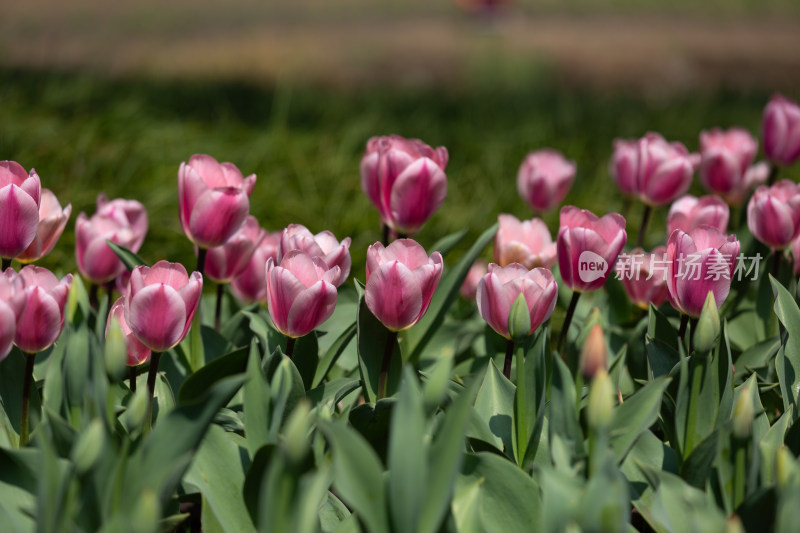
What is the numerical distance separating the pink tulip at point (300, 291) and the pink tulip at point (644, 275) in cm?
61

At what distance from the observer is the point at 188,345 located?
1.45 meters

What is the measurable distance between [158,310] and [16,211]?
30 centimetres

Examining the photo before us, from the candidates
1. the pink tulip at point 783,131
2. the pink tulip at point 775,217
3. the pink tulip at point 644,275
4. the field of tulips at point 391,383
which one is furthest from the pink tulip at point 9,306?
the pink tulip at point 783,131

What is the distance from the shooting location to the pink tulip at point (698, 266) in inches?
46.4

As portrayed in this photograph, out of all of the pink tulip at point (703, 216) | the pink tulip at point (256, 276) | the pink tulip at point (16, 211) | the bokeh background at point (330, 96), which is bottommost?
the bokeh background at point (330, 96)

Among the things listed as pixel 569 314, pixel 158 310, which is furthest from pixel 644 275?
pixel 158 310

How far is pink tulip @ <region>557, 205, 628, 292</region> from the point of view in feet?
4.16

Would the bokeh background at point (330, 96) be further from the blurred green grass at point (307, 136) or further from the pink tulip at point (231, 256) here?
the pink tulip at point (231, 256)

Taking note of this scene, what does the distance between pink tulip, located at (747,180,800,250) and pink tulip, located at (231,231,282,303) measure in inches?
34.5

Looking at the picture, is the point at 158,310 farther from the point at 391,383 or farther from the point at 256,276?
the point at 256,276

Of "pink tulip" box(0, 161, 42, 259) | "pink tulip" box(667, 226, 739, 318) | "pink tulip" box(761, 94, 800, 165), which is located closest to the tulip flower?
"pink tulip" box(0, 161, 42, 259)

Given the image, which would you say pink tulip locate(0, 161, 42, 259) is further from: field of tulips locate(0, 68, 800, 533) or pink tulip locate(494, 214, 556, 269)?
pink tulip locate(494, 214, 556, 269)

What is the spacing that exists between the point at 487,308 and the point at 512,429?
0.18 m

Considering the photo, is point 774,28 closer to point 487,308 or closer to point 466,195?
point 466,195
